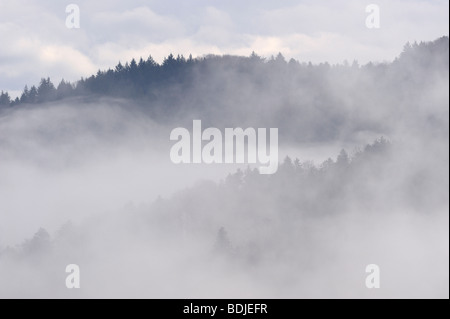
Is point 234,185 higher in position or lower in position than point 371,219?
higher

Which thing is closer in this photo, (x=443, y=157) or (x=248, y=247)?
(x=443, y=157)

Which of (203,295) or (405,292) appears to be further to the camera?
(203,295)

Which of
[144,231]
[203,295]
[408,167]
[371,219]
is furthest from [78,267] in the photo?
[408,167]

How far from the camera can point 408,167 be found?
433ft

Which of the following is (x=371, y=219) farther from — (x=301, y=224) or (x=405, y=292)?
(x=405, y=292)

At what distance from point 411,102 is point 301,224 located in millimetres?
46809
